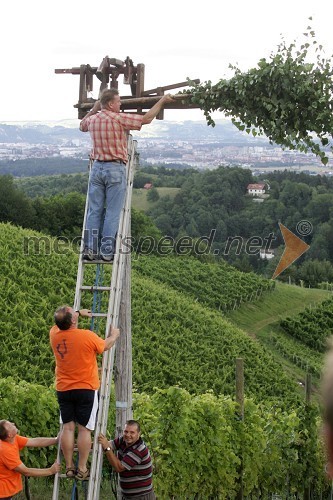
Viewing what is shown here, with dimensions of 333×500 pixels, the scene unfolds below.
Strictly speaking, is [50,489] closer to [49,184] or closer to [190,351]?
[190,351]

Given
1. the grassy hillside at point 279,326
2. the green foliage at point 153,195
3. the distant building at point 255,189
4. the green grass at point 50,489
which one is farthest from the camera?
the green foliage at point 153,195

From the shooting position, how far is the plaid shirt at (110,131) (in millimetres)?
6312

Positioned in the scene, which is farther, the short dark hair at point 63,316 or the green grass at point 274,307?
the green grass at point 274,307

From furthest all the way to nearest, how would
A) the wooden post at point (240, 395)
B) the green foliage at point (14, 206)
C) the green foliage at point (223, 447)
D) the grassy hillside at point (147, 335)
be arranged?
the green foliage at point (14, 206), the grassy hillside at point (147, 335), the green foliage at point (223, 447), the wooden post at point (240, 395)

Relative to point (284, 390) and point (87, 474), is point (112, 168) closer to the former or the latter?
point (87, 474)

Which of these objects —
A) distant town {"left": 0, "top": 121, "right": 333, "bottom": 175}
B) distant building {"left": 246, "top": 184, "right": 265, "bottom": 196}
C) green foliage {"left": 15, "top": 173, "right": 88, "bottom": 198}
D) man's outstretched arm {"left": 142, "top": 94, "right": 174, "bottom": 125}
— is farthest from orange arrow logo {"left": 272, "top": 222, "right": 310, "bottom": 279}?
distant town {"left": 0, "top": 121, "right": 333, "bottom": 175}

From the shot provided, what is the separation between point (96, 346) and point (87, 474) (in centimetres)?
97

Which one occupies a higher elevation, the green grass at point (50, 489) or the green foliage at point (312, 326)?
the green grass at point (50, 489)

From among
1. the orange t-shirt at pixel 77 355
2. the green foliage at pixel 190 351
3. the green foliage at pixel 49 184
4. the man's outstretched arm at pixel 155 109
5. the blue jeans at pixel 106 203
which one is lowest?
the green foliage at pixel 49 184

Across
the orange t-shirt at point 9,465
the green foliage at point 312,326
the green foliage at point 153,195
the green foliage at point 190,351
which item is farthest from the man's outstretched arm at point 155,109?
the green foliage at point 153,195

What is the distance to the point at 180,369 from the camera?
22.2 m

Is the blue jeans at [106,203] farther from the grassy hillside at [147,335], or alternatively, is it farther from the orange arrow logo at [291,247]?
the grassy hillside at [147,335]

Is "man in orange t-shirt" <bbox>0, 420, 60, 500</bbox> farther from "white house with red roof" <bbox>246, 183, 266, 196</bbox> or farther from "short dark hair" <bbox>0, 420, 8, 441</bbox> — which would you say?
"white house with red roof" <bbox>246, 183, 266, 196</bbox>

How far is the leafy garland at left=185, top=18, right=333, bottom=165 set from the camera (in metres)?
6.20
